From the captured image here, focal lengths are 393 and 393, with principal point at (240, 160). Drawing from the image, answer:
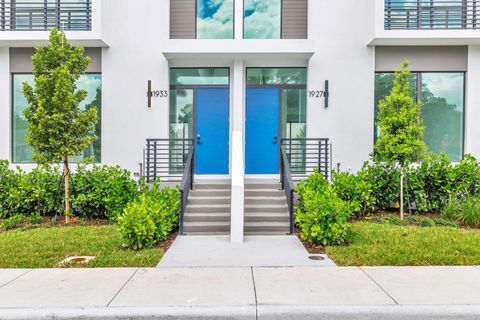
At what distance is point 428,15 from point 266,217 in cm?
692

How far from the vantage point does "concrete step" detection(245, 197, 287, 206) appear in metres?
8.72

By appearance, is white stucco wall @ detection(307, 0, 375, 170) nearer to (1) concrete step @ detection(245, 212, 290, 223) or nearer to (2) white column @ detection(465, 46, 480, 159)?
(2) white column @ detection(465, 46, 480, 159)

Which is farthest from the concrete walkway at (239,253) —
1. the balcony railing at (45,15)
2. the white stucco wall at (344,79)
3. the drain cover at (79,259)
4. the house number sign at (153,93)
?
the balcony railing at (45,15)

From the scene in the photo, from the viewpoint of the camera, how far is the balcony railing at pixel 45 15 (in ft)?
33.5

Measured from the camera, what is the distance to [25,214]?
351 inches

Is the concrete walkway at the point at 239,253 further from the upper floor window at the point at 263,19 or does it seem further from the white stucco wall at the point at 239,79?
the upper floor window at the point at 263,19

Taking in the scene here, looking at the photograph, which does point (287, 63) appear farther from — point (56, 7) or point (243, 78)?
point (56, 7)

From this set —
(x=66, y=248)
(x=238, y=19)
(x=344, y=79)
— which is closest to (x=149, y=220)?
(x=66, y=248)

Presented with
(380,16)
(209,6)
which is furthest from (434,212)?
(209,6)

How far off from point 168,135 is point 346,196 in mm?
4872

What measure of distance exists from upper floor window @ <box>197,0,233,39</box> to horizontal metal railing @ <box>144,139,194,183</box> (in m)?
3.07

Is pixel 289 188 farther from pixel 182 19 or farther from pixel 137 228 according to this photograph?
pixel 182 19

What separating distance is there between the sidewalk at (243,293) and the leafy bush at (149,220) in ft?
3.50

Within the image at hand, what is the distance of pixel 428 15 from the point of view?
10227 millimetres
